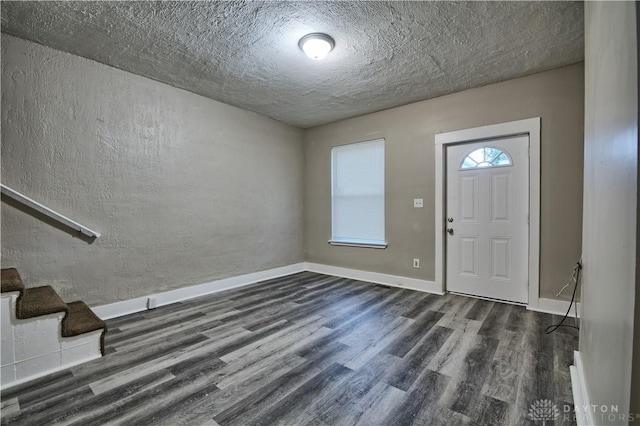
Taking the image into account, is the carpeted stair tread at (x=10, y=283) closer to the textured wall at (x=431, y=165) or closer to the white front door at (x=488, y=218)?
the textured wall at (x=431, y=165)

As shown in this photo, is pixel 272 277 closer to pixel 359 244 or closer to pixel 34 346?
pixel 359 244

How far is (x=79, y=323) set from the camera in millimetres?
2172

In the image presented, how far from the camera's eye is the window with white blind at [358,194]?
4.38 metres

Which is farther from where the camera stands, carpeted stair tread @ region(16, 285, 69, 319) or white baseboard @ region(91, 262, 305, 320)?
white baseboard @ region(91, 262, 305, 320)

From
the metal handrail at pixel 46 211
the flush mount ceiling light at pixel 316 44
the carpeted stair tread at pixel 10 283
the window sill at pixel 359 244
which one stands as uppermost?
the flush mount ceiling light at pixel 316 44

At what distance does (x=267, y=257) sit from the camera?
14.9 feet

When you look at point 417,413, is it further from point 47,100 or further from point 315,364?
point 47,100

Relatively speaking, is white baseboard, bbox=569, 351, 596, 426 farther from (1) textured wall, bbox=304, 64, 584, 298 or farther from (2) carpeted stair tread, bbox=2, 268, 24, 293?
(2) carpeted stair tread, bbox=2, 268, 24, 293

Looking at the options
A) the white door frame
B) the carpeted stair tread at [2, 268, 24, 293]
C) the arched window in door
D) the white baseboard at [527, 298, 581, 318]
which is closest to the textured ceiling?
the white door frame

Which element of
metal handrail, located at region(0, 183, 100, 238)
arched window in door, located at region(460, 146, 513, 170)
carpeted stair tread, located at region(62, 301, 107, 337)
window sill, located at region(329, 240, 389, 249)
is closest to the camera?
carpeted stair tread, located at region(62, 301, 107, 337)

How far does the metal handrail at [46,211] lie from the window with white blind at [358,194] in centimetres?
333

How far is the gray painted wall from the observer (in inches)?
29.4

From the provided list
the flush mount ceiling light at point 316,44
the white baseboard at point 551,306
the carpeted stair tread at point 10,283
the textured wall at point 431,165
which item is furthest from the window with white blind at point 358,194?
the carpeted stair tread at point 10,283

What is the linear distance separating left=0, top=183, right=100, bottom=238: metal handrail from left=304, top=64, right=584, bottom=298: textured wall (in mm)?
3249
